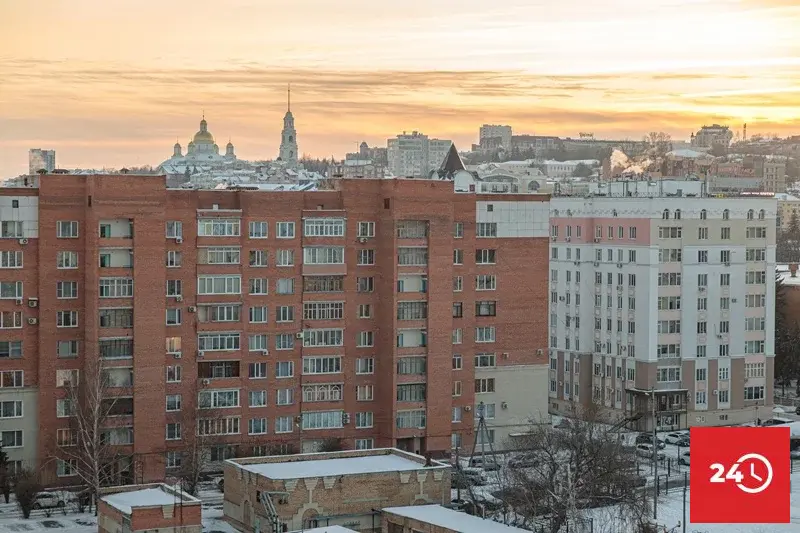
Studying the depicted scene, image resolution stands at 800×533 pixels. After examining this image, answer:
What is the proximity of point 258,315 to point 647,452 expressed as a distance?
1440 centimetres

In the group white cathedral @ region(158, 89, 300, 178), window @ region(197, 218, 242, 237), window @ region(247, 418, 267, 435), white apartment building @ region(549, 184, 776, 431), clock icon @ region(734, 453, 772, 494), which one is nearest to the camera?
clock icon @ region(734, 453, 772, 494)

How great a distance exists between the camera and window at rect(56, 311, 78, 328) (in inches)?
1697

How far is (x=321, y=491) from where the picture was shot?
36.2 m

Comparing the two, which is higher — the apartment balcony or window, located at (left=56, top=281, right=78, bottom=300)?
the apartment balcony

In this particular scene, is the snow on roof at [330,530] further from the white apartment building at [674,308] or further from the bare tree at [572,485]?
the white apartment building at [674,308]

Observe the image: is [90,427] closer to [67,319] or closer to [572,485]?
[67,319]

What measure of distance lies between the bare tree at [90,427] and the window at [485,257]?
13327 mm

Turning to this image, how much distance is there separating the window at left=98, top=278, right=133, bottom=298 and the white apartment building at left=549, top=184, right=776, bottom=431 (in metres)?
20.3

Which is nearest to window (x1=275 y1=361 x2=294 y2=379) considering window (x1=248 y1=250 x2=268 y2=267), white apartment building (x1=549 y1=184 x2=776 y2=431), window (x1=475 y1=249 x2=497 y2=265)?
window (x1=248 y1=250 x2=268 y2=267)

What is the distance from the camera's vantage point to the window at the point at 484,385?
48.8 metres

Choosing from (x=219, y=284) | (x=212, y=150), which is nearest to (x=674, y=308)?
(x=219, y=284)

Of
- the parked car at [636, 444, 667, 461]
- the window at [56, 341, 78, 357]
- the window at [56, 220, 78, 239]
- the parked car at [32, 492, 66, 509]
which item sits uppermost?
the window at [56, 220, 78, 239]

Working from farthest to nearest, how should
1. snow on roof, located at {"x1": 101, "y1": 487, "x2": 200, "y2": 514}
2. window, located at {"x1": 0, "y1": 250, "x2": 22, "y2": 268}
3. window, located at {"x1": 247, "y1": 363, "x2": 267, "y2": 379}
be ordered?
window, located at {"x1": 247, "y1": 363, "x2": 267, "y2": 379} → window, located at {"x1": 0, "y1": 250, "x2": 22, "y2": 268} → snow on roof, located at {"x1": 101, "y1": 487, "x2": 200, "y2": 514}

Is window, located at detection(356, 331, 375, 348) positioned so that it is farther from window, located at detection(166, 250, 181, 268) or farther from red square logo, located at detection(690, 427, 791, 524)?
red square logo, located at detection(690, 427, 791, 524)
